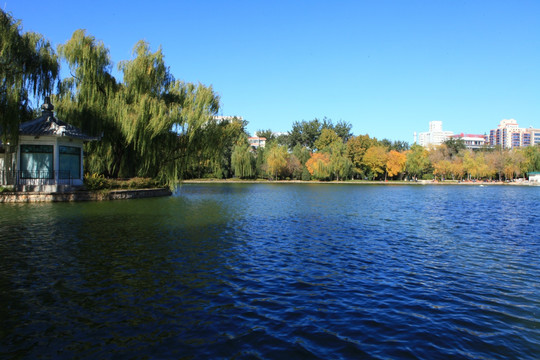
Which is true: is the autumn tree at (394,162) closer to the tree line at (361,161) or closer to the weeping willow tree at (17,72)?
the tree line at (361,161)

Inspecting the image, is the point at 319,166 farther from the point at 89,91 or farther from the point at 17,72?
the point at 17,72

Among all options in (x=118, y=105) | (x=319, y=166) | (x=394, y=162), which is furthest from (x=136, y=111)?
(x=394, y=162)

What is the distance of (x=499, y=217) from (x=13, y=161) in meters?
Answer: 27.0

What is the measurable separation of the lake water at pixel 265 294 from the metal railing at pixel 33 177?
35.9ft

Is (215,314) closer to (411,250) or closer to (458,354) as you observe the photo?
(458,354)

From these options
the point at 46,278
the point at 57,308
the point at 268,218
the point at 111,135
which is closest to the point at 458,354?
the point at 57,308

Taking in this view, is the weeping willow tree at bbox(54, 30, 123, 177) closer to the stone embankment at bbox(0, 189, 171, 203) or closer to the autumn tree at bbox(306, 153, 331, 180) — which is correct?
the stone embankment at bbox(0, 189, 171, 203)

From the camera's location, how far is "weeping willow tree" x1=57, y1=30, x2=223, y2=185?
79.2 feet

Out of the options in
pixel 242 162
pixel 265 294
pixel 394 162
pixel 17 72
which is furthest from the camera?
pixel 394 162

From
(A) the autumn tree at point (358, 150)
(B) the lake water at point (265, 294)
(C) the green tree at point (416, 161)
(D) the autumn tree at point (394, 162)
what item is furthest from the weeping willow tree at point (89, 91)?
(C) the green tree at point (416, 161)

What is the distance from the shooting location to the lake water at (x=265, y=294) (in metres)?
4.53

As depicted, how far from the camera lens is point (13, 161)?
2242 cm

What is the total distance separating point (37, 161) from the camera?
73.7 ft

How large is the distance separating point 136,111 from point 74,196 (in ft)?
21.4
